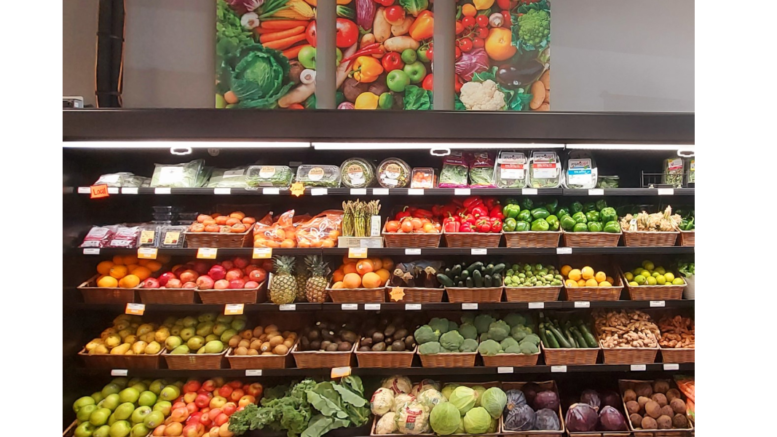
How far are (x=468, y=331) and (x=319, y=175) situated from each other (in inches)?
63.6

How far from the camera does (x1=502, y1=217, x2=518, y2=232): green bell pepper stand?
3395 mm

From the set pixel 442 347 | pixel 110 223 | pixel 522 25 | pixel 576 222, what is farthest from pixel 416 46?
pixel 110 223

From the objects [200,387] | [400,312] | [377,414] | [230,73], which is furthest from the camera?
[230,73]

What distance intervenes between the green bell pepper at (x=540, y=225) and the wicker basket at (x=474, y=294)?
1.66 ft

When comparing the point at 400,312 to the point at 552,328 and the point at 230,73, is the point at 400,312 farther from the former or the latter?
the point at 230,73

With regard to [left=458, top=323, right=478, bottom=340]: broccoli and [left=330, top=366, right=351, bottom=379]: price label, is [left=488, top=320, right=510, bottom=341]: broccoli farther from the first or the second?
[left=330, top=366, right=351, bottom=379]: price label

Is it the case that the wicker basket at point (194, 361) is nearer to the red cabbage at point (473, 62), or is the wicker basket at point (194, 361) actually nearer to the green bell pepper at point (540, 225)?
the green bell pepper at point (540, 225)

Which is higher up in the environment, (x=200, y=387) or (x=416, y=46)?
(x=416, y=46)

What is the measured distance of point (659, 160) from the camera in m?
3.85

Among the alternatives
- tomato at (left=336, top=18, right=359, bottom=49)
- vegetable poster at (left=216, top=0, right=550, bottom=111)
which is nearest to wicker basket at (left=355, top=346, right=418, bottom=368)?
vegetable poster at (left=216, top=0, right=550, bottom=111)

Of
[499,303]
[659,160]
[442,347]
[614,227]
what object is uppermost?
[659,160]

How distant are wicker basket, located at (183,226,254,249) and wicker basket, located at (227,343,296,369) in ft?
2.63

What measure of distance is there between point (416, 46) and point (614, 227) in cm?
222

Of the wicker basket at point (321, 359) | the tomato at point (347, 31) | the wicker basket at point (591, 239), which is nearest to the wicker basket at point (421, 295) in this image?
the wicker basket at point (321, 359)
